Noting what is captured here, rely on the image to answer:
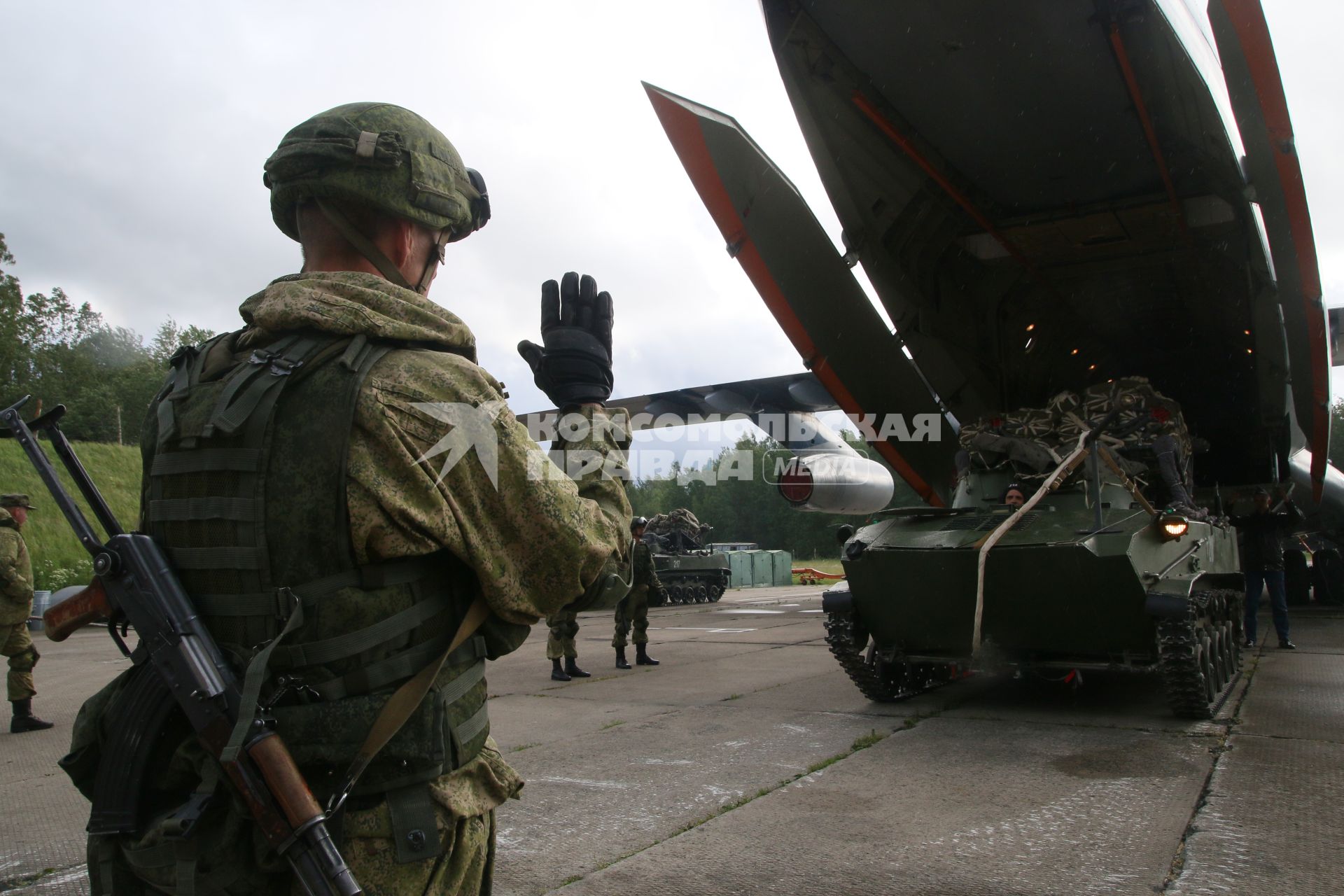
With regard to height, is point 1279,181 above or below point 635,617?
above

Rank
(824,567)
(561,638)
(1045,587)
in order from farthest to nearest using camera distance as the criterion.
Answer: (824,567), (561,638), (1045,587)

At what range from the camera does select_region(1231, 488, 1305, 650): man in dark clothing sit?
8719 mm

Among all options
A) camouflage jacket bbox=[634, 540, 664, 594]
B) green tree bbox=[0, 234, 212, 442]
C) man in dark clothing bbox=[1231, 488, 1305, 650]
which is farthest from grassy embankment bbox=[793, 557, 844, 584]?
green tree bbox=[0, 234, 212, 442]

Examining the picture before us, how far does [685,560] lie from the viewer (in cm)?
1942

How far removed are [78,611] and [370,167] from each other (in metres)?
0.86

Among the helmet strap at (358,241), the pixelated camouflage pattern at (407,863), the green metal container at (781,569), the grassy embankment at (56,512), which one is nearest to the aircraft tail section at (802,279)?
the helmet strap at (358,241)

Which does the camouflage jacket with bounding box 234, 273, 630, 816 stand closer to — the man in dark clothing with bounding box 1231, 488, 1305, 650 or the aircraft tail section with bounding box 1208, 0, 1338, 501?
the aircraft tail section with bounding box 1208, 0, 1338, 501

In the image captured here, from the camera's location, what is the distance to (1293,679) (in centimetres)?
692

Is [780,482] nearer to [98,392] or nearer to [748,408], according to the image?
[748,408]

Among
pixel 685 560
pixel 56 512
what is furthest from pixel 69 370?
pixel 685 560

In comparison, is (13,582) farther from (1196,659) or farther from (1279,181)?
(1279,181)

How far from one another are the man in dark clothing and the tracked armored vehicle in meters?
2.22

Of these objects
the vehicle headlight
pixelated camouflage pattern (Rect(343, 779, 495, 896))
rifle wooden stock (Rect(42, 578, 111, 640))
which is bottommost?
pixelated camouflage pattern (Rect(343, 779, 495, 896))

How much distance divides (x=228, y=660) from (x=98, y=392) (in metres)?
49.3
